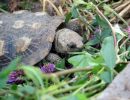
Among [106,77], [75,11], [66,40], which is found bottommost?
[66,40]

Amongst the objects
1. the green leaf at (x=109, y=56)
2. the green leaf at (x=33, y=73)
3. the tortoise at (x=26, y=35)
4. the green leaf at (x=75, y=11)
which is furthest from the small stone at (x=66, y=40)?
the green leaf at (x=33, y=73)

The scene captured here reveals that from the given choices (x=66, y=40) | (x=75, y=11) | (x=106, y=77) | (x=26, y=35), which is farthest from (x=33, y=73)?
(x=66, y=40)

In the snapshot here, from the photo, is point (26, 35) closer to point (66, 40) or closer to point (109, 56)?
point (66, 40)

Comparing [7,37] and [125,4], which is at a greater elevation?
[125,4]

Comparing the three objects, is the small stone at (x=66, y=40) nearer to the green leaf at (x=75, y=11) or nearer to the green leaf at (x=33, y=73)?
the green leaf at (x=75, y=11)

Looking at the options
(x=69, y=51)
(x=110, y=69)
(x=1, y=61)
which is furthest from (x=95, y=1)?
(x=110, y=69)

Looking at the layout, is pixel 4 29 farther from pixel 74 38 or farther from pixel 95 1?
pixel 95 1

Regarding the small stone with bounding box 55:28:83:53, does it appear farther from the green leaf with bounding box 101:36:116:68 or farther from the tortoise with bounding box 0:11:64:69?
the green leaf with bounding box 101:36:116:68

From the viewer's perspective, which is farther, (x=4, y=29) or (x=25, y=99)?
(x=4, y=29)
